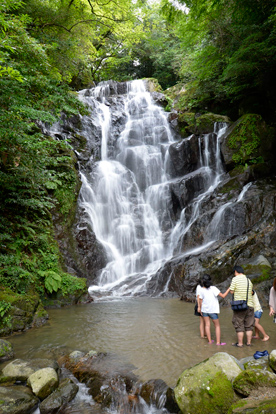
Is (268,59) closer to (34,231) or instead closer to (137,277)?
(137,277)

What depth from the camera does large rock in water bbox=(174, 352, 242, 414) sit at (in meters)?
3.38

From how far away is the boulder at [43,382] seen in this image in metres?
4.18

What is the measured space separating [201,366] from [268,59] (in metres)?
13.8

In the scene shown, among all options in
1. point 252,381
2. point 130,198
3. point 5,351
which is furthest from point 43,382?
point 130,198

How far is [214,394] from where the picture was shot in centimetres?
343

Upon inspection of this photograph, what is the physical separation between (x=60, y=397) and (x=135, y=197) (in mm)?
14655

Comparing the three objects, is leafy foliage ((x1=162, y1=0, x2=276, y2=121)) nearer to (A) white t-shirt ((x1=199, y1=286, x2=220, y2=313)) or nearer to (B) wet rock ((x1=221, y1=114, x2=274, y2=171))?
(B) wet rock ((x1=221, y1=114, x2=274, y2=171))

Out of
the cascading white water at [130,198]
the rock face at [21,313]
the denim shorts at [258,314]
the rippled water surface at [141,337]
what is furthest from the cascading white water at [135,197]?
the denim shorts at [258,314]

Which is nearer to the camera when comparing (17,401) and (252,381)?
(252,381)

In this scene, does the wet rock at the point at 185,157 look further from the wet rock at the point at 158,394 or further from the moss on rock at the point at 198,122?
the wet rock at the point at 158,394

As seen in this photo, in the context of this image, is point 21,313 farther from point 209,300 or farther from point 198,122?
point 198,122

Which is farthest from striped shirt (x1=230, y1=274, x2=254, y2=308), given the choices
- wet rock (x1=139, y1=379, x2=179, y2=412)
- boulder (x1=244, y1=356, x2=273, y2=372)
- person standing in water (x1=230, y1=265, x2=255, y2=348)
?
wet rock (x1=139, y1=379, x2=179, y2=412)

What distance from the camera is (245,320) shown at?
5.36 m

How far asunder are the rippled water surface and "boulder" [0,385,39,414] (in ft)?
4.61
